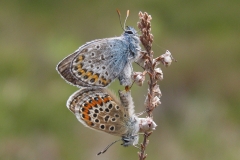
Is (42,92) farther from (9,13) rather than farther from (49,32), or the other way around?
(9,13)

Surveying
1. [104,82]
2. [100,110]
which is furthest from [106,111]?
[104,82]

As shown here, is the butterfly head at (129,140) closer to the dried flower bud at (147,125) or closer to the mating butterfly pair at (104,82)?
the mating butterfly pair at (104,82)

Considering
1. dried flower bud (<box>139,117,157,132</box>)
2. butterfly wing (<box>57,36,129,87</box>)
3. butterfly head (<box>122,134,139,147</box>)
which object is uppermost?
butterfly wing (<box>57,36,129,87</box>)

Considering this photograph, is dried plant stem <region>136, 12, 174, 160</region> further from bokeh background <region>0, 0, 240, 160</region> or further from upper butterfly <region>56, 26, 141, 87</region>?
bokeh background <region>0, 0, 240, 160</region>

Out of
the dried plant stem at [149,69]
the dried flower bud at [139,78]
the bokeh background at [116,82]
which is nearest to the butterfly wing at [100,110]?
the dried flower bud at [139,78]

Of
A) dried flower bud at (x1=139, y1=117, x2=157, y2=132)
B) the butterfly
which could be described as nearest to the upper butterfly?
the butterfly

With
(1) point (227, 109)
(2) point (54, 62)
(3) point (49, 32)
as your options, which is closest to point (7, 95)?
(2) point (54, 62)

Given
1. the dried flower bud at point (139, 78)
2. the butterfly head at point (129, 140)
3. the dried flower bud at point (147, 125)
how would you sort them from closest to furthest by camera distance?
the dried flower bud at point (147, 125) < the dried flower bud at point (139, 78) < the butterfly head at point (129, 140)
